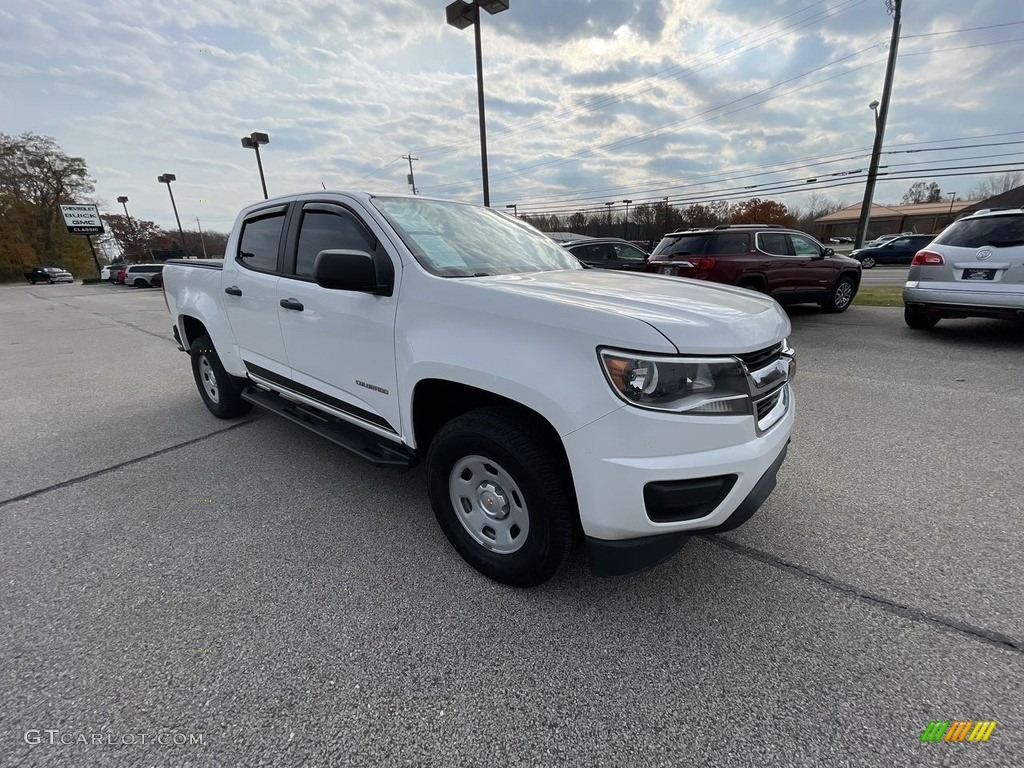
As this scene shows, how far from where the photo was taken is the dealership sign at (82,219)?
142 ft

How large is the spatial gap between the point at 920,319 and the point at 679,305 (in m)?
7.85

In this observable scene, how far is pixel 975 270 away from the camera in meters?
6.08

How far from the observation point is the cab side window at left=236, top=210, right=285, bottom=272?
3.44m

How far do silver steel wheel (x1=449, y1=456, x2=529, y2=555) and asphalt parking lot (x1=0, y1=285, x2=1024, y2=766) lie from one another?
234 millimetres

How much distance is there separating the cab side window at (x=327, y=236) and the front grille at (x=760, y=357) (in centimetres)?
191

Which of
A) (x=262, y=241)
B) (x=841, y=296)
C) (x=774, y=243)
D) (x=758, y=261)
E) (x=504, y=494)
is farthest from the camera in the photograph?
(x=841, y=296)

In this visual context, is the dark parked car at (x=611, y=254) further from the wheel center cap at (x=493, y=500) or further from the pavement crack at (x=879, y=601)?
the wheel center cap at (x=493, y=500)

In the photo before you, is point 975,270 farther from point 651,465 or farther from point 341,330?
point 341,330

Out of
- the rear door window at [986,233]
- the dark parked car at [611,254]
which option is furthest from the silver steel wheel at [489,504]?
the dark parked car at [611,254]

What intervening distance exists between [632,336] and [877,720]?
5.02 feet

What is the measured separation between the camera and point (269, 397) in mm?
3840

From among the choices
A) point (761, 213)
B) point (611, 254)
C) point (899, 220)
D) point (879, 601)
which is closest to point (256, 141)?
point (611, 254)

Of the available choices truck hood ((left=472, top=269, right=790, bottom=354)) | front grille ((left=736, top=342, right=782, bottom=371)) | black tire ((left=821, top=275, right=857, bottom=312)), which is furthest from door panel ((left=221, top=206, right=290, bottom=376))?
black tire ((left=821, top=275, right=857, bottom=312))

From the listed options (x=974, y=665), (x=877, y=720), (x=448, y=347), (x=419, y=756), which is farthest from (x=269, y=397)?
(x=974, y=665)
